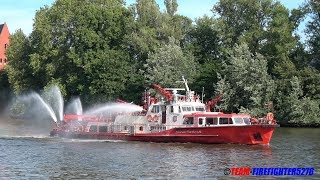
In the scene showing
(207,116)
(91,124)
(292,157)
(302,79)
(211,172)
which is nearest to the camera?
(211,172)

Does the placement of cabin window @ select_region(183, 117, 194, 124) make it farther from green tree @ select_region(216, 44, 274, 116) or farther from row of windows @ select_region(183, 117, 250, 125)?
green tree @ select_region(216, 44, 274, 116)

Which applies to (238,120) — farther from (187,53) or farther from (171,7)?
(171,7)

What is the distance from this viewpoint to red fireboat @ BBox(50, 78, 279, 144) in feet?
182

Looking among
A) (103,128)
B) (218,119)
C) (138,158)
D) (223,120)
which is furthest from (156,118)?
(138,158)

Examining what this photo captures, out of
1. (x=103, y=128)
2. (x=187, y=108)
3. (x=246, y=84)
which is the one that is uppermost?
(x=246, y=84)

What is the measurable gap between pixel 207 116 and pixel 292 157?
469 inches

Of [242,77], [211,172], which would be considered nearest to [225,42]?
[242,77]

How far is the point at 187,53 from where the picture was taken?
105 m

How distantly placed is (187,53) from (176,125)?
48786mm

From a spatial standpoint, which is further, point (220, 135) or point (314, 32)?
point (314, 32)

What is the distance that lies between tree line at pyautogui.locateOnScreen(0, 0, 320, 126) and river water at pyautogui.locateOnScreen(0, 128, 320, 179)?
30.8 metres

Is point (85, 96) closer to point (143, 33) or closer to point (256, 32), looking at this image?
point (143, 33)

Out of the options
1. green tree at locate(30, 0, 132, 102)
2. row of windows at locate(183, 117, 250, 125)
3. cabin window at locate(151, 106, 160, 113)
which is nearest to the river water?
row of windows at locate(183, 117, 250, 125)

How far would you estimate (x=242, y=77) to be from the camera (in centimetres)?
9206
